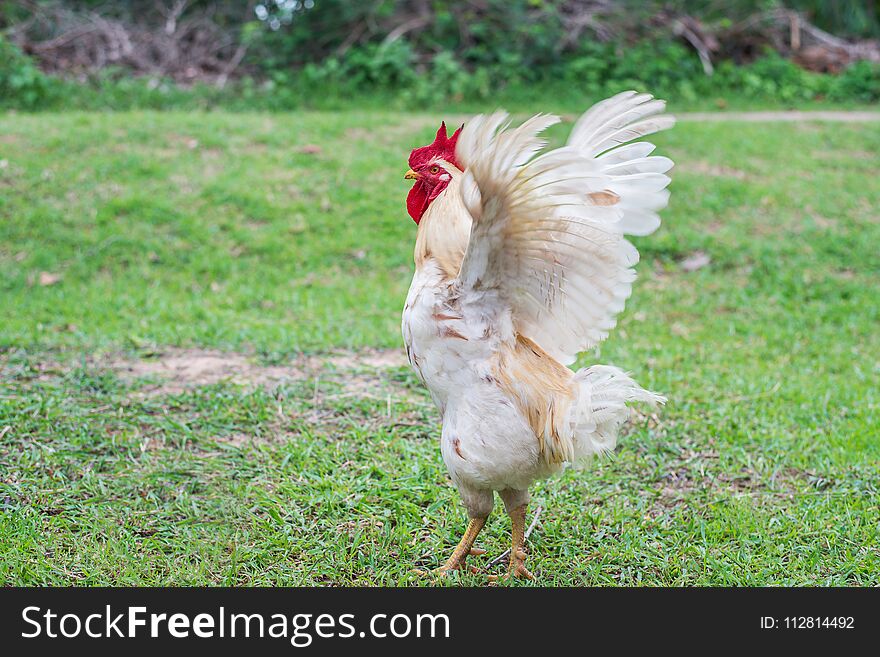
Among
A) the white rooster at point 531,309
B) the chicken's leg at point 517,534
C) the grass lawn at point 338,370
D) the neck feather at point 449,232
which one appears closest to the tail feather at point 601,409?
the white rooster at point 531,309

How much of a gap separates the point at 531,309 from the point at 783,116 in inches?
355

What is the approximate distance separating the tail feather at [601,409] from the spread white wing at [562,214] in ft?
0.75

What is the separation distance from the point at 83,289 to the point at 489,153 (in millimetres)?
4805

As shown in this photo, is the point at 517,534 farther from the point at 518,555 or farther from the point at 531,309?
the point at 531,309

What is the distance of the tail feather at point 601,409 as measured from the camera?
2.92m

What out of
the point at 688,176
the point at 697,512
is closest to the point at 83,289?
the point at 697,512

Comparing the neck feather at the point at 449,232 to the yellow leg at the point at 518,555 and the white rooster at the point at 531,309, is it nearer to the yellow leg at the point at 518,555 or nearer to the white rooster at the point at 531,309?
the white rooster at the point at 531,309

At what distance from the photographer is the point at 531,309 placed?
3066 mm

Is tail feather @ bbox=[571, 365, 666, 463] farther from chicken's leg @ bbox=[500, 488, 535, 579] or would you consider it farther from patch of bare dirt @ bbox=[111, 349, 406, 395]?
patch of bare dirt @ bbox=[111, 349, 406, 395]

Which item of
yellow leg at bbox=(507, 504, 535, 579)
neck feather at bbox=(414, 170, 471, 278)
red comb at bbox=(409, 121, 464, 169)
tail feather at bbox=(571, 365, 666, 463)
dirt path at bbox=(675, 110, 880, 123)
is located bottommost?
yellow leg at bbox=(507, 504, 535, 579)

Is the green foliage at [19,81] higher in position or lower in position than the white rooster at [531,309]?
higher

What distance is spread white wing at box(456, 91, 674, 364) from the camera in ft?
8.55

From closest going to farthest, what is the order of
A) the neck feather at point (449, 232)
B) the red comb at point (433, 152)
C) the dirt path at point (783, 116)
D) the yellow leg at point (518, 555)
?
the neck feather at point (449, 232) → the red comb at point (433, 152) → the yellow leg at point (518, 555) → the dirt path at point (783, 116)

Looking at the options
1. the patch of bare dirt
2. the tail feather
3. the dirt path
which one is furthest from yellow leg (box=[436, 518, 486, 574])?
the dirt path
